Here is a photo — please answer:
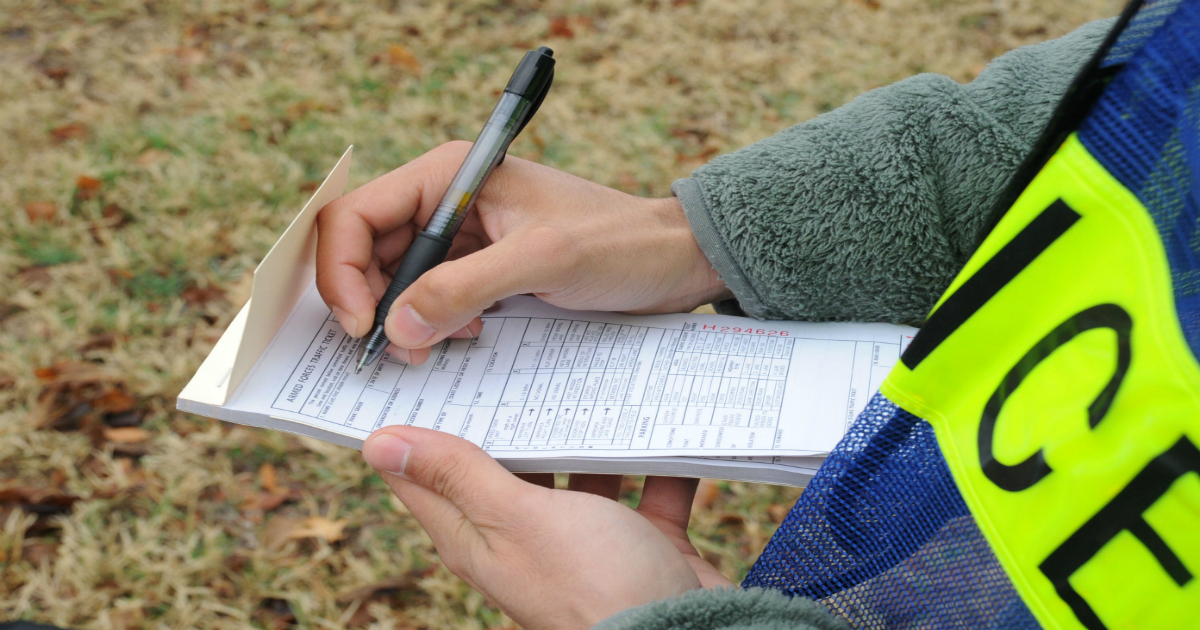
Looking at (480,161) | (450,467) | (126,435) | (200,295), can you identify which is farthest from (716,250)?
(200,295)

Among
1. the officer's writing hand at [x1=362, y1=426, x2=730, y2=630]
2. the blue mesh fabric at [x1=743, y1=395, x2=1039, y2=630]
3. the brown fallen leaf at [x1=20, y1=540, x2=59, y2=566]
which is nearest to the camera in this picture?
the blue mesh fabric at [x1=743, y1=395, x2=1039, y2=630]

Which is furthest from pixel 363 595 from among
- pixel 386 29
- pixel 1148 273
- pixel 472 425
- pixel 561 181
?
pixel 386 29

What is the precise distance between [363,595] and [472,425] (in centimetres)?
74

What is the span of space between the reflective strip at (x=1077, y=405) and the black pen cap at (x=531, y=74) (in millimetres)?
670

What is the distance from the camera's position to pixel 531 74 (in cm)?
107

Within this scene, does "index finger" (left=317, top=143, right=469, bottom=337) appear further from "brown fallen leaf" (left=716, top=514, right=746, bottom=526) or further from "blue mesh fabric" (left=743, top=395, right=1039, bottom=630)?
"brown fallen leaf" (left=716, top=514, right=746, bottom=526)

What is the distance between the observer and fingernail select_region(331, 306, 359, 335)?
3.25ft

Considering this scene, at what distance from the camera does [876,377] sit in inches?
38.5

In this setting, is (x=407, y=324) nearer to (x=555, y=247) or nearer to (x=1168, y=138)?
(x=555, y=247)

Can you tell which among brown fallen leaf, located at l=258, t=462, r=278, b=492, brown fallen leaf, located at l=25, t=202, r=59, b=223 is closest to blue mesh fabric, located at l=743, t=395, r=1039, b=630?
brown fallen leaf, located at l=258, t=462, r=278, b=492

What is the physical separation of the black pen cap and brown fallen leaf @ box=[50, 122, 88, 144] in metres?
1.86

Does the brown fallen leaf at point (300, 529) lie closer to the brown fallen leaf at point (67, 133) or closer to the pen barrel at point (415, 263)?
the pen barrel at point (415, 263)

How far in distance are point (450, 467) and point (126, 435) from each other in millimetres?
1163

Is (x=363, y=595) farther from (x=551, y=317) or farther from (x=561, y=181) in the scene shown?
(x=561, y=181)
